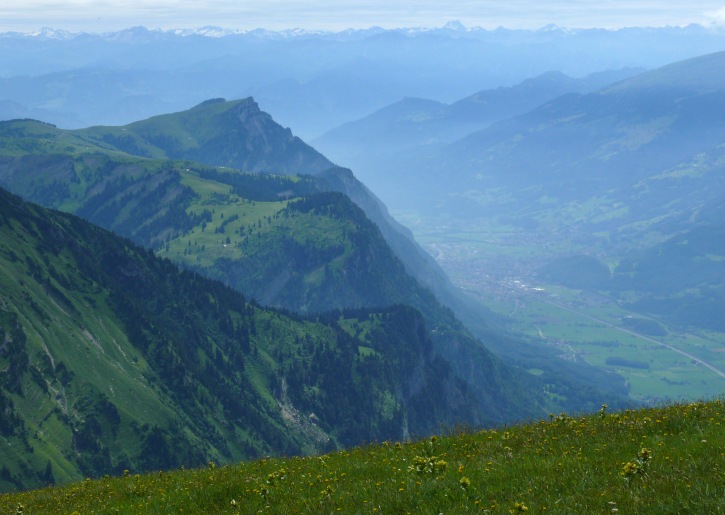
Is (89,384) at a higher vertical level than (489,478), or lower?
lower

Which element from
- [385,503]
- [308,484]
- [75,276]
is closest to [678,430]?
[385,503]

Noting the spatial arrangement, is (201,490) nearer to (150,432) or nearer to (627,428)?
(627,428)

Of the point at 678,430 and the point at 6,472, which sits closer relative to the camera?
the point at 678,430

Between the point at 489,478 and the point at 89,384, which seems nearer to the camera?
the point at 489,478

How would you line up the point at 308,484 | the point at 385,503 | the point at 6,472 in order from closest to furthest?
1. the point at 385,503
2. the point at 308,484
3. the point at 6,472

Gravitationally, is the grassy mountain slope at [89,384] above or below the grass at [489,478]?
below

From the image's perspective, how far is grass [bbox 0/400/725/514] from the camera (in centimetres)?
1609

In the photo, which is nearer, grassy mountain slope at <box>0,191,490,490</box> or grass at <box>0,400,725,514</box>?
grass at <box>0,400,725,514</box>

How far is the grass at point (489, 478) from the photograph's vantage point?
52.8ft

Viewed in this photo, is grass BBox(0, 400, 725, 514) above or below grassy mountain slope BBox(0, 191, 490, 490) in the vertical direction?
above

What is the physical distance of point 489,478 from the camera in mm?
18391

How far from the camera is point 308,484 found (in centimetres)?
2070

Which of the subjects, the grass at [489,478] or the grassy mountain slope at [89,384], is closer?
the grass at [489,478]

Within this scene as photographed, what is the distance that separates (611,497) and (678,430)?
664 centimetres
